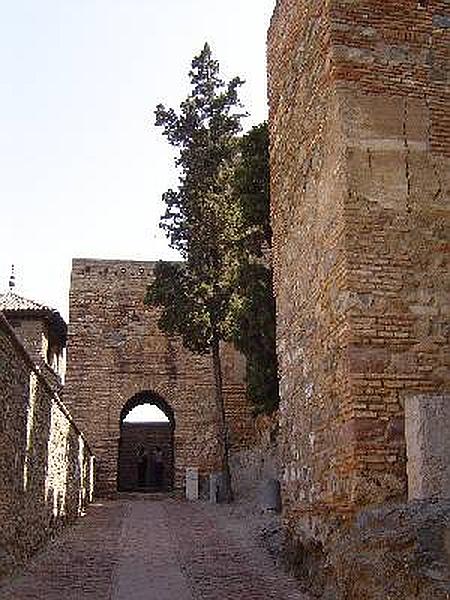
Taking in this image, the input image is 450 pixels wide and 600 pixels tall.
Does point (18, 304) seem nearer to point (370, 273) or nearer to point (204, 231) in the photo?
point (204, 231)

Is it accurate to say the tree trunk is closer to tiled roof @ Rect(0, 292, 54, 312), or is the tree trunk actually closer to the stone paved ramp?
the stone paved ramp

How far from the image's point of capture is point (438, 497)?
5.29 m

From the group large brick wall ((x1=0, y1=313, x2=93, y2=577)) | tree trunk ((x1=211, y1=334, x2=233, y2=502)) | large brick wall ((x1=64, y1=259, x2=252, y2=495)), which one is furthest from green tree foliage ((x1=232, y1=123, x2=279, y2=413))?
large brick wall ((x1=64, y1=259, x2=252, y2=495))

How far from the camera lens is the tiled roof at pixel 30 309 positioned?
72.0ft

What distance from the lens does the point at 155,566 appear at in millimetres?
8469

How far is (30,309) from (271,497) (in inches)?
472

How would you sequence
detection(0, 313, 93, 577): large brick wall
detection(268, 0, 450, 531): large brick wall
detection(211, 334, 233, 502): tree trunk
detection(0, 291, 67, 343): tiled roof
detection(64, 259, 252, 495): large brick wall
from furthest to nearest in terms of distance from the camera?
detection(0, 291, 67, 343): tiled roof → detection(64, 259, 252, 495): large brick wall → detection(211, 334, 233, 502): tree trunk → detection(0, 313, 93, 577): large brick wall → detection(268, 0, 450, 531): large brick wall

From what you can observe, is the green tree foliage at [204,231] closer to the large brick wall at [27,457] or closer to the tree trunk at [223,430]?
the tree trunk at [223,430]

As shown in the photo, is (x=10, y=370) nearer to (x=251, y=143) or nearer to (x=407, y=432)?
(x=407, y=432)

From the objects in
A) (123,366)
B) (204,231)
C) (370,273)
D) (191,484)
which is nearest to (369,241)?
(370,273)

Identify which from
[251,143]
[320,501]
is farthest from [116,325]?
[320,501]

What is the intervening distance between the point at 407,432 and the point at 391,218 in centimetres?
178

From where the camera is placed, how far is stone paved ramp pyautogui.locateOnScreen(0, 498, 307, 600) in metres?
6.81

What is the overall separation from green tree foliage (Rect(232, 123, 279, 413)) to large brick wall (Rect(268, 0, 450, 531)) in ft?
18.3
